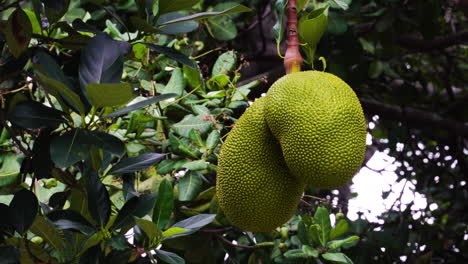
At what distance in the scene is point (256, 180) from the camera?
1095 millimetres

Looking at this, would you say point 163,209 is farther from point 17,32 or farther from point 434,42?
point 434,42

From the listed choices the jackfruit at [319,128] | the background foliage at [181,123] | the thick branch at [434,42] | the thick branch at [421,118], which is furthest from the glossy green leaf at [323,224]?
the thick branch at [434,42]

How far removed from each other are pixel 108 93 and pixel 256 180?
0.44m

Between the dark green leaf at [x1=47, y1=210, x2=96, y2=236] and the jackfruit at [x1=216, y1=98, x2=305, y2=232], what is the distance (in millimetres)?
299

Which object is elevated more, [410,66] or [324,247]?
[324,247]

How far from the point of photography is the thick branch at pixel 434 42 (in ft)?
7.49

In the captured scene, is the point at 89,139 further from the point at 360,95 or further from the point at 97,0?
the point at 360,95

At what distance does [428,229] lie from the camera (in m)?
2.33

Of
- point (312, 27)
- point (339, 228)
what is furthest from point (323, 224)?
point (312, 27)

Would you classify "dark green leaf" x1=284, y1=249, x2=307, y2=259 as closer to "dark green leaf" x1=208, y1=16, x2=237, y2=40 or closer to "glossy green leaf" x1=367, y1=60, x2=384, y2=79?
"dark green leaf" x1=208, y1=16, x2=237, y2=40

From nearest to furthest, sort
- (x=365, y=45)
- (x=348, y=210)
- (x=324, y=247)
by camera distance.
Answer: (x=324, y=247) → (x=348, y=210) → (x=365, y=45)

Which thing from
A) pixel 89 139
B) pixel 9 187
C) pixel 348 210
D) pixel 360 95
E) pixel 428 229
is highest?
pixel 89 139

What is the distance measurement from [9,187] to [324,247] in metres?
0.73

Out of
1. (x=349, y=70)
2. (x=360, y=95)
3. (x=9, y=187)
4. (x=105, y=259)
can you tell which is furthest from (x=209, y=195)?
(x=360, y=95)
